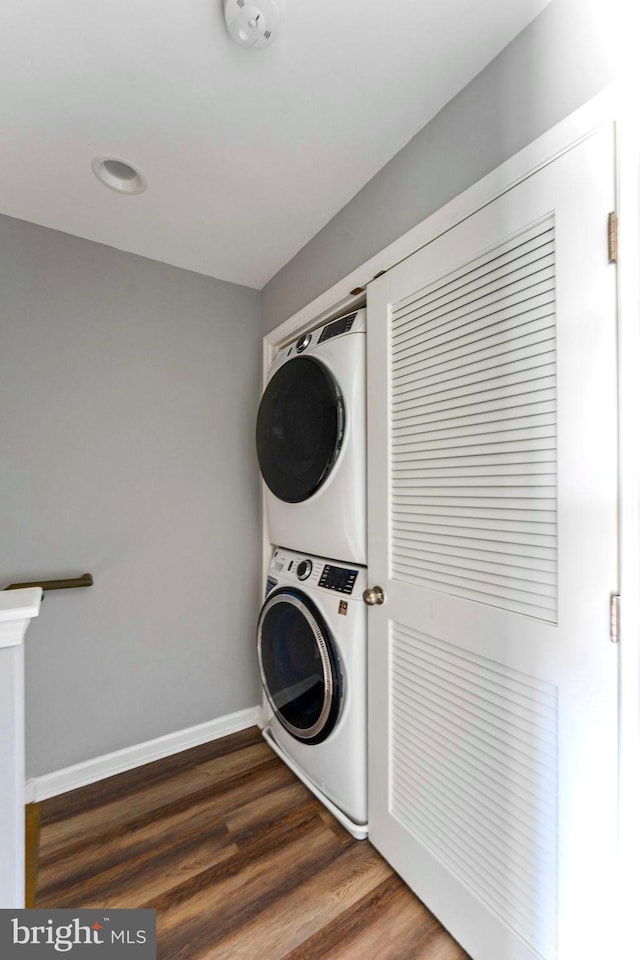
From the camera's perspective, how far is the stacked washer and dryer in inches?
53.5

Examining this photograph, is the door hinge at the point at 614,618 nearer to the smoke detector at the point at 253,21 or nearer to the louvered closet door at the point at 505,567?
the louvered closet door at the point at 505,567

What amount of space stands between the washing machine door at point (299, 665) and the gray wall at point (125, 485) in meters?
0.47

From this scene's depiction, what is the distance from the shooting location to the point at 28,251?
1.61 metres

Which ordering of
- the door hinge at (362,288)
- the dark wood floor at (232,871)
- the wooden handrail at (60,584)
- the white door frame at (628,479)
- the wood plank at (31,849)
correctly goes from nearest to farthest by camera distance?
the white door frame at (628,479)
the dark wood floor at (232,871)
the wood plank at (31,849)
the door hinge at (362,288)
the wooden handrail at (60,584)

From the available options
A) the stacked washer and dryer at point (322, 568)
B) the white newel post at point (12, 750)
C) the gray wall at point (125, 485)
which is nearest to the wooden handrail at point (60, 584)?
the gray wall at point (125, 485)

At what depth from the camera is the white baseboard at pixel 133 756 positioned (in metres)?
1.62

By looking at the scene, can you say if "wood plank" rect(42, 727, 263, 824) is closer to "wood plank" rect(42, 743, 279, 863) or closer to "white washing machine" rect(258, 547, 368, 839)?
"wood plank" rect(42, 743, 279, 863)

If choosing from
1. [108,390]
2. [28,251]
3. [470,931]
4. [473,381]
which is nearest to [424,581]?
[473,381]

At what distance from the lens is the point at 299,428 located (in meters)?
1.53

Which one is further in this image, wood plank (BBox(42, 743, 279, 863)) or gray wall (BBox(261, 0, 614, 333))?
wood plank (BBox(42, 743, 279, 863))

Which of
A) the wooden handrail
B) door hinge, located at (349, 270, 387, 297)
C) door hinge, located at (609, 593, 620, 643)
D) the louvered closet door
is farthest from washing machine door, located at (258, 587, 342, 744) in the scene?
door hinge, located at (349, 270, 387, 297)

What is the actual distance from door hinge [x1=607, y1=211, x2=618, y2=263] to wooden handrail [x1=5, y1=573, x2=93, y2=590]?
196cm

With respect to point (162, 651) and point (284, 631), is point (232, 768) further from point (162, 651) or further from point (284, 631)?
point (284, 631)

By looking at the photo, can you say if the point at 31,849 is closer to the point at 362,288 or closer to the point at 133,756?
the point at 133,756
